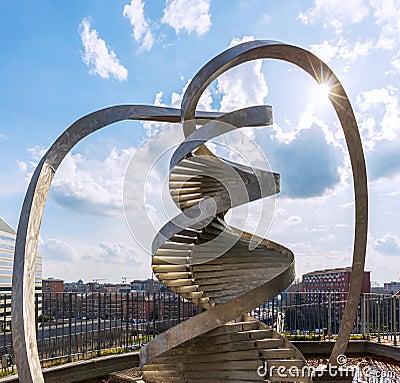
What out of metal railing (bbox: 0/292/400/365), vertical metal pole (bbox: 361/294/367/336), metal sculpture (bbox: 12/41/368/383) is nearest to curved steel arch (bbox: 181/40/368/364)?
metal sculpture (bbox: 12/41/368/383)

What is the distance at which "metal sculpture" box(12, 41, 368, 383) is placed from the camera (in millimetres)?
5727

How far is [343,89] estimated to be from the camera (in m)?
6.76

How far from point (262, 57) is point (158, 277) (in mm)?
3402

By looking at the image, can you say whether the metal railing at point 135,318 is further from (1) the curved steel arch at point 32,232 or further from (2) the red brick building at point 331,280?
(2) the red brick building at point 331,280

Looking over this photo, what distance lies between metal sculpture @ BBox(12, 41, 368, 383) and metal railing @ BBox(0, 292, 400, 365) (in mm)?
1947

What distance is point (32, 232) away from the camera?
551cm

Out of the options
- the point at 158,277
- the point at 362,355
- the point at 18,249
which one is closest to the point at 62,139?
the point at 18,249

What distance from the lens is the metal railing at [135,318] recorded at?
25.8ft

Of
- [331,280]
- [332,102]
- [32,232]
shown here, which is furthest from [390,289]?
[32,232]

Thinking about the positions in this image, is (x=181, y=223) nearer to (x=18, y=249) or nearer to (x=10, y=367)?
(x=18, y=249)

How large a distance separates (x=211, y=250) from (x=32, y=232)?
285 centimetres

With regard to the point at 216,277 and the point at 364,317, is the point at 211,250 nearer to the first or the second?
the point at 216,277

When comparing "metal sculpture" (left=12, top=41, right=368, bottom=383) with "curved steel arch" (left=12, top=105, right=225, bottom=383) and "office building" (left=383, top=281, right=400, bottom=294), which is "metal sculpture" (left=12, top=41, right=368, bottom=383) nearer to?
"curved steel arch" (left=12, top=105, right=225, bottom=383)

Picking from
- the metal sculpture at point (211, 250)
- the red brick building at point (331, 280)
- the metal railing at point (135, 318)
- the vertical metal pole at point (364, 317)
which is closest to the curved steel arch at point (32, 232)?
the metal sculpture at point (211, 250)
